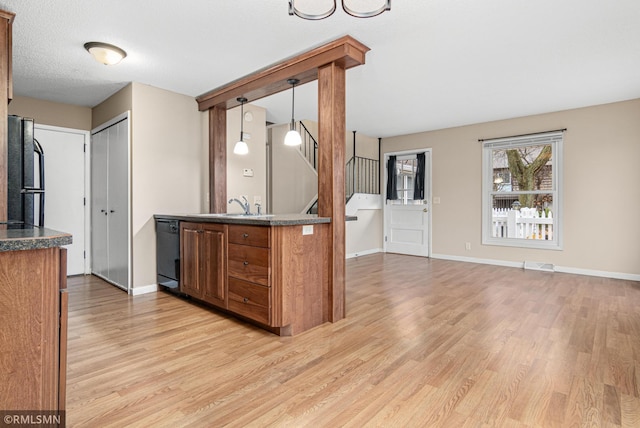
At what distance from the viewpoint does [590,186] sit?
4879 mm

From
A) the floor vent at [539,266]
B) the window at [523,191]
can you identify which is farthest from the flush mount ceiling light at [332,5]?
the floor vent at [539,266]

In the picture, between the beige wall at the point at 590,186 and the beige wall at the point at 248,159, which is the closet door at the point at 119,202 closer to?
the beige wall at the point at 248,159

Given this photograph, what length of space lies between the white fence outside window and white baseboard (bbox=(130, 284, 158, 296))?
16.9ft

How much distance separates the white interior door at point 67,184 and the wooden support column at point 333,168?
370 centimetres

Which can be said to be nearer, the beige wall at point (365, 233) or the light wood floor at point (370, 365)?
the light wood floor at point (370, 365)

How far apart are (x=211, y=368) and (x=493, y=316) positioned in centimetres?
241

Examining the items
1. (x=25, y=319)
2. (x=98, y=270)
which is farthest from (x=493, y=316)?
(x=98, y=270)

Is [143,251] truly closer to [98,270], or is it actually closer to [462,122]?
[98,270]

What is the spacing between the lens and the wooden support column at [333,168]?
2846 mm

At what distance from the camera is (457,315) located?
3094 mm

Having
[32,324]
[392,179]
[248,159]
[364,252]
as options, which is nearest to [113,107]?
Answer: [248,159]

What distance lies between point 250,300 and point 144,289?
71.9 inches

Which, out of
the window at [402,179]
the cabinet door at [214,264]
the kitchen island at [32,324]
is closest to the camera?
the kitchen island at [32,324]

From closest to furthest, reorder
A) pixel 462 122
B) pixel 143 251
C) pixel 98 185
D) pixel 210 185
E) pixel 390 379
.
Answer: pixel 390 379 → pixel 143 251 → pixel 210 185 → pixel 98 185 → pixel 462 122
